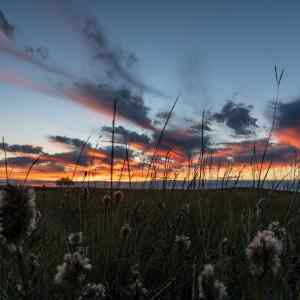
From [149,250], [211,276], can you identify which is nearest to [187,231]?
[149,250]

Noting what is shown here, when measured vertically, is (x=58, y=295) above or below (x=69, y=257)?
below

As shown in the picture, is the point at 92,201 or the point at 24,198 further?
the point at 92,201

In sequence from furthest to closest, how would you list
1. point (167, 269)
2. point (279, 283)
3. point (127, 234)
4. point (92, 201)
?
point (92, 201) → point (127, 234) → point (167, 269) → point (279, 283)

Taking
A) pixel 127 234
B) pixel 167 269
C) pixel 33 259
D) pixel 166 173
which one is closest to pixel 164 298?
pixel 167 269

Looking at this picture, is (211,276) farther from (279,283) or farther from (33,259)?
(33,259)

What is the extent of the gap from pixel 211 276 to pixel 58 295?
1.54m

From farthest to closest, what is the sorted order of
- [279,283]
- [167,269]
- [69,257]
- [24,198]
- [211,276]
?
[167,269], [279,283], [69,257], [24,198], [211,276]

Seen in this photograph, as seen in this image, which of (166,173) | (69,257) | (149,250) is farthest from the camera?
(166,173)

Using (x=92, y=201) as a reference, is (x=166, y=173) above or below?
above

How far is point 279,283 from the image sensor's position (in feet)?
7.96

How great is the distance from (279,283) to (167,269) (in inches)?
51.3

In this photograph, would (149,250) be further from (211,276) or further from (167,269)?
(211,276)

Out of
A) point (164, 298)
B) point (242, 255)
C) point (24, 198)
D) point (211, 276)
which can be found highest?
point (24, 198)

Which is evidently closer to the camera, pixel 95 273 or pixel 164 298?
pixel 164 298
